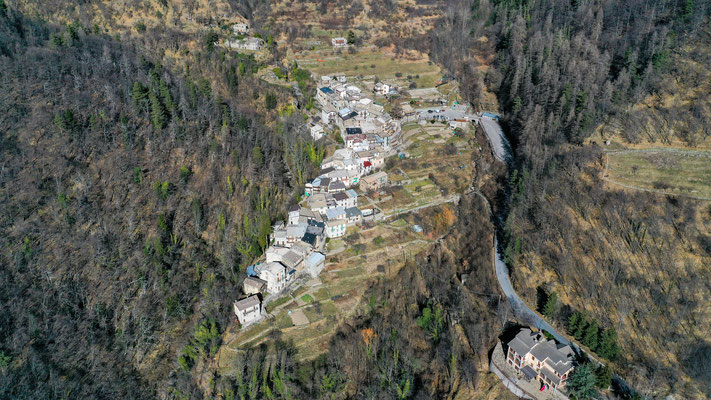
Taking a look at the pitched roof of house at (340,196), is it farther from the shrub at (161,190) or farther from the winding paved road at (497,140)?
the winding paved road at (497,140)

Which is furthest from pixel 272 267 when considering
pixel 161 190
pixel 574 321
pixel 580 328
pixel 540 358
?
pixel 580 328

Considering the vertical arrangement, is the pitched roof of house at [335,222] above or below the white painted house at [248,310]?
above

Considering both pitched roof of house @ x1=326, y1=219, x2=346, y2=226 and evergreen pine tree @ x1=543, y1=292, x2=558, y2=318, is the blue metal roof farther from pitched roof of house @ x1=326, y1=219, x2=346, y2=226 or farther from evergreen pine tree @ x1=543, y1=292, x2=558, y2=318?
evergreen pine tree @ x1=543, y1=292, x2=558, y2=318

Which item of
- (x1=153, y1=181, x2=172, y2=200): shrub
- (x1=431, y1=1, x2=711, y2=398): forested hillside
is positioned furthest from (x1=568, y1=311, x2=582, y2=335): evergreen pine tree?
(x1=153, y1=181, x2=172, y2=200): shrub

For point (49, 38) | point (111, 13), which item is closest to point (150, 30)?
point (111, 13)

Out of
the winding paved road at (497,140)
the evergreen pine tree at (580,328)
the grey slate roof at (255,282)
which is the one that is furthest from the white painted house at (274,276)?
the winding paved road at (497,140)

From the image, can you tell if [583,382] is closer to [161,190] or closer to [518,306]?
[518,306]

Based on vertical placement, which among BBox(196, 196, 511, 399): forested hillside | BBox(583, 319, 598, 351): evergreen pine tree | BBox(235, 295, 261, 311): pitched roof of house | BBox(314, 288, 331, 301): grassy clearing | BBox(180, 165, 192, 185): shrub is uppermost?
BBox(180, 165, 192, 185): shrub
